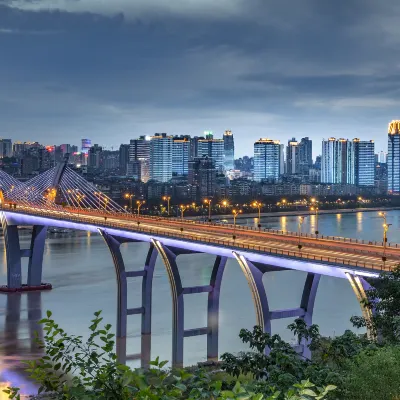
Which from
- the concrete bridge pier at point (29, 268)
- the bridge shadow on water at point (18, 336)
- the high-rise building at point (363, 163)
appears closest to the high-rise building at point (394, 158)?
the high-rise building at point (363, 163)

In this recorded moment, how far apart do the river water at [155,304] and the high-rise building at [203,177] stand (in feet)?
212

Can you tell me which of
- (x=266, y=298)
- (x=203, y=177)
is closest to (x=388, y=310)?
(x=266, y=298)

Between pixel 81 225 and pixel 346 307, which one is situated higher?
pixel 81 225

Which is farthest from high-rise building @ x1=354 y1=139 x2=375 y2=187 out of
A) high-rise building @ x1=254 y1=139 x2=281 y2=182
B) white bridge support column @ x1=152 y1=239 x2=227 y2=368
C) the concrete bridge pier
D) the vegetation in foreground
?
the vegetation in foreground

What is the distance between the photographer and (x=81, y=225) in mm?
29219

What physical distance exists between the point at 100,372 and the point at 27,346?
19.5m

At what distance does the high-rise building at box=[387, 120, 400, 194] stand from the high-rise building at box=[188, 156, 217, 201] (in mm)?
40121

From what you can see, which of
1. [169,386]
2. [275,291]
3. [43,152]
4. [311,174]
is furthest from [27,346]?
[311,174]

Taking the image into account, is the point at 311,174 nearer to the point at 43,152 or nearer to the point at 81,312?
the point at 43,152

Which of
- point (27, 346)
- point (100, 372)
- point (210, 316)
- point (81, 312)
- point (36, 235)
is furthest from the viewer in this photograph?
point (36, 235)

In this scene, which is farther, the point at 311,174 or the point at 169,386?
the point at 311,174

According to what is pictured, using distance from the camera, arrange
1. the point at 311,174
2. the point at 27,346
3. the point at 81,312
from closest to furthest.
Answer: the point at 27,346 → the point at 81,312 → the point at 311,174

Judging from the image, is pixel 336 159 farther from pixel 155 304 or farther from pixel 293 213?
pixel 155 304

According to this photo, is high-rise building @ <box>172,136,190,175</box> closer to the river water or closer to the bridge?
the river water
